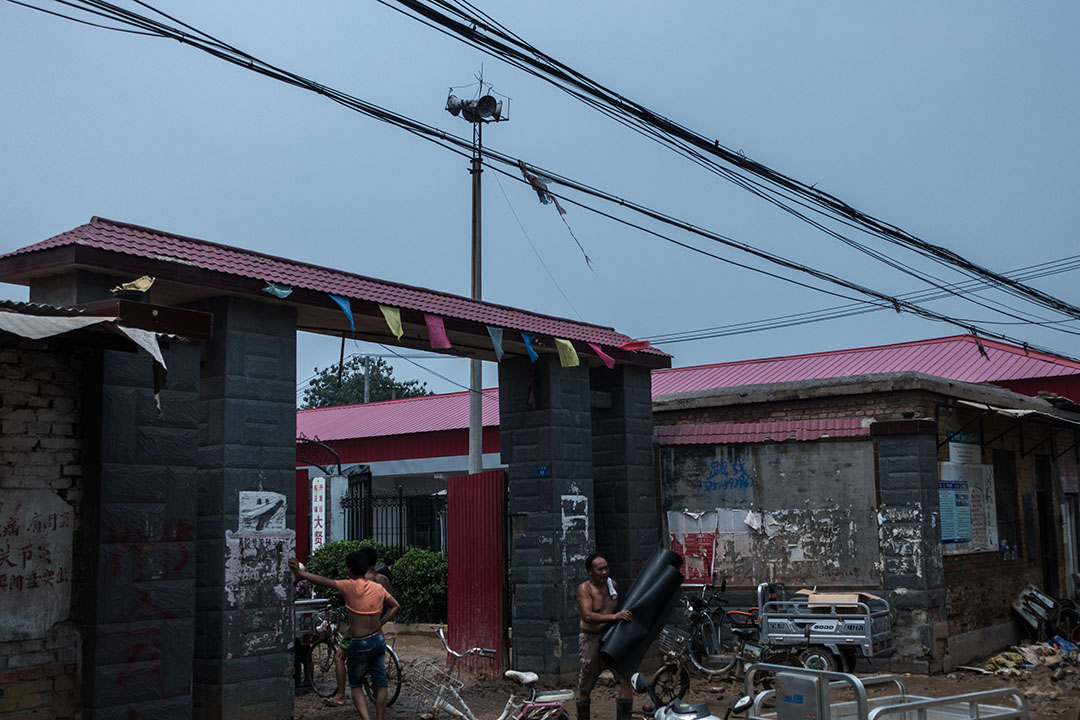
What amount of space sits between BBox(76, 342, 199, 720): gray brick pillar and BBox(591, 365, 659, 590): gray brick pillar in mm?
6567

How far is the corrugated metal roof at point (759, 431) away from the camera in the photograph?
14.1 meters

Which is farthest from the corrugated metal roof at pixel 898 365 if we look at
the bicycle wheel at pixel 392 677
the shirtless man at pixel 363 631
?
the shirtless man at pixel 363 631

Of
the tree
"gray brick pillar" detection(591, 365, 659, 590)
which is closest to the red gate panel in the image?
"gray brick pillar" detection(591, 365, 659, 590)

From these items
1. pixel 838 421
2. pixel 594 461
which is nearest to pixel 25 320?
pixel 594 461

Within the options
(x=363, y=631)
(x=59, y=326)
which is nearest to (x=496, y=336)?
(x=363, y=631)

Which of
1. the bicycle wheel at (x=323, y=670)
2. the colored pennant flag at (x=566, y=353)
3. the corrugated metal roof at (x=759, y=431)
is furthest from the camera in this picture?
the corrugated metal roof at (x=759, y=431)

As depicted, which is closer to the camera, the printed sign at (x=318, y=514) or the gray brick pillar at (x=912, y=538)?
the gray brick pillar at (x=912, y=538)

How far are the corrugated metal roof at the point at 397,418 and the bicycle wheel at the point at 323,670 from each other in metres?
14.1

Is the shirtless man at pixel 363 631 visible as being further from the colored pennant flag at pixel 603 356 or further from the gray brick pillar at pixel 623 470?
the gray brick pillar at pixel 623 470

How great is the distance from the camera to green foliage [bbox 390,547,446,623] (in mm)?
17234

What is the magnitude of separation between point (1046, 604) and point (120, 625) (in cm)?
1458

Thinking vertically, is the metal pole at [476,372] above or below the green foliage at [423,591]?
above

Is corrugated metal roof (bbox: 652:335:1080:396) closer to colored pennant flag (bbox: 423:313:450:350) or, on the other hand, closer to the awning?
colored pennant flag (bbox: 423:313:450:350)

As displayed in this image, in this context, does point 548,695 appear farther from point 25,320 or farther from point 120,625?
point 25,320
